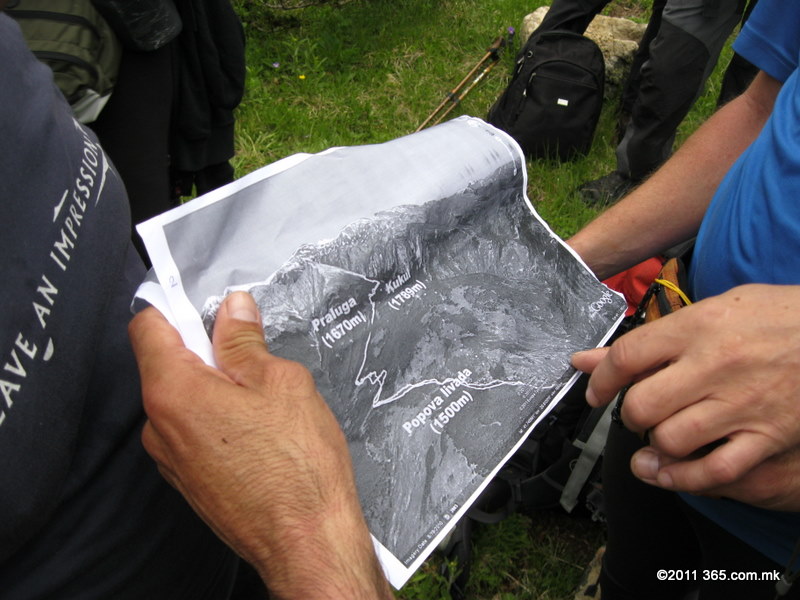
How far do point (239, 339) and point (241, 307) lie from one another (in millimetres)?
41

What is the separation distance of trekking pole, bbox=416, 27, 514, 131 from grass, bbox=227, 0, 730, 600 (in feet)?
0.17

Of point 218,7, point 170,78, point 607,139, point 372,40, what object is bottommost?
point 607,139

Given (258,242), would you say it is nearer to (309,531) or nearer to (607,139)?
(309,531)

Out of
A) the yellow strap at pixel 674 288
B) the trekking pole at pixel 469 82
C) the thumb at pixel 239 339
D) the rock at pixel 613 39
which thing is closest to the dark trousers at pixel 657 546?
the yellow strap at pixel 674 288

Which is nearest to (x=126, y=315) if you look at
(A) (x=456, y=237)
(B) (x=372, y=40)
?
(A) (x=456, y=237)

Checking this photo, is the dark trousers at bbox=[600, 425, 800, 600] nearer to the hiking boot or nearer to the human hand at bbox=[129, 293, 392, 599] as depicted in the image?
the human hand at bbox=[129, 293, 392, 599]

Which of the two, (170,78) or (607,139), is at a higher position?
(170,78)

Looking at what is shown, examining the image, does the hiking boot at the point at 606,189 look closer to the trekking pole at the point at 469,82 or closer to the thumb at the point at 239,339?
the trekking pole at the point at 469,82

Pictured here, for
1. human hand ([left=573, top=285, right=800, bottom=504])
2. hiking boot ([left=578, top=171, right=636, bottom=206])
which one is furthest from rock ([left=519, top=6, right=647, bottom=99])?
human hand ([left=573, top=285, right=800, bottom=504])

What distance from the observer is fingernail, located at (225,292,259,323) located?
62cm

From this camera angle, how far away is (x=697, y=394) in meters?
0.61

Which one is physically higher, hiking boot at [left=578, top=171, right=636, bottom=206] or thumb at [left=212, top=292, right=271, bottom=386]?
thumb at [left=212, top=292, right=271, bottom=386]

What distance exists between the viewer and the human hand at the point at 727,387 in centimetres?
60

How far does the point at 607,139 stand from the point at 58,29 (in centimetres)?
262
